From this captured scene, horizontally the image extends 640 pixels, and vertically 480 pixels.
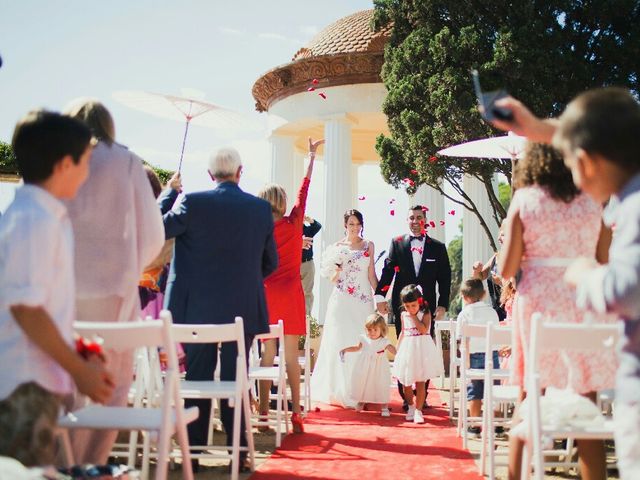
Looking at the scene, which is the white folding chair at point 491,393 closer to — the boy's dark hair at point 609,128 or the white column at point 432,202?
the boy's dark hair at point 609,128

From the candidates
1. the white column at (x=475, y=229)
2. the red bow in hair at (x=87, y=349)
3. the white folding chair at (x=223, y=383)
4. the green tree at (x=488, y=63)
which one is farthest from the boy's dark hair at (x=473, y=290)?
the white column at (x=475, y=229)

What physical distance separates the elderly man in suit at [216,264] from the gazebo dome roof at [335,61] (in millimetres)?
12922

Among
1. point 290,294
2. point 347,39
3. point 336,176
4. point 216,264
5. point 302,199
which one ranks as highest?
point 347,39

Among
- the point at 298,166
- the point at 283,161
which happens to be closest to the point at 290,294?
the point at 283,161

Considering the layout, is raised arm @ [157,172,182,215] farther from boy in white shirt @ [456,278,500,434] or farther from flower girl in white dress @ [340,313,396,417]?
flower girl in white dress @ [340,313,396,417]

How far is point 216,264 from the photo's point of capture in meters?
5.37

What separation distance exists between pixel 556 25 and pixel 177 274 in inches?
452

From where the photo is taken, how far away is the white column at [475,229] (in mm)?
Answer: 17281

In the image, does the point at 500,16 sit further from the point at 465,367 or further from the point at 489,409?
the point at 489,409

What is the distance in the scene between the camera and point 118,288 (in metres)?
3.84

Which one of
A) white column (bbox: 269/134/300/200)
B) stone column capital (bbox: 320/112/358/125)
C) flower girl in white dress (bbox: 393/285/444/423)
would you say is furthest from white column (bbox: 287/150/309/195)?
flower girl in white dress (bbox: 393/285/444/423)

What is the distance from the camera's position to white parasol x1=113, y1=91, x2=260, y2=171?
24.0ft

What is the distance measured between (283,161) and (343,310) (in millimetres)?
11090

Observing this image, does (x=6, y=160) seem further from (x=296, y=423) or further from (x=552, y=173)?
(x=552, y=173)
